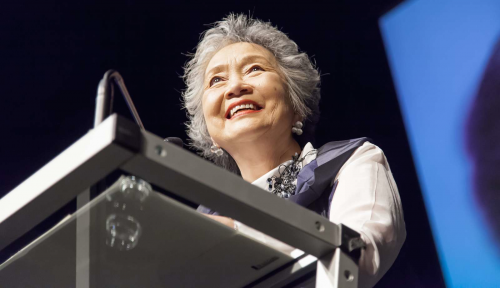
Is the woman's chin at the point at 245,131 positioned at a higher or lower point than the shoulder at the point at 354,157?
higher

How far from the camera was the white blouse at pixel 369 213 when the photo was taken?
0.88m

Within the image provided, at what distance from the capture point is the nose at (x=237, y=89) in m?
1.66

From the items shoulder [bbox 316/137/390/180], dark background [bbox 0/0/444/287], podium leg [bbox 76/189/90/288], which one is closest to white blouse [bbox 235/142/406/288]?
shoulder [bbox 316/137/390/180]

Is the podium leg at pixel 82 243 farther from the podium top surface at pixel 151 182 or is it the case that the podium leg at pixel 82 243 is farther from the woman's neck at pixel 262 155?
the woman's neck at pixel 262 155

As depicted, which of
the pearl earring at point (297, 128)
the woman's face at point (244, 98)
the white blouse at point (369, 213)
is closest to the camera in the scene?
the white blouse at point (369, 213)

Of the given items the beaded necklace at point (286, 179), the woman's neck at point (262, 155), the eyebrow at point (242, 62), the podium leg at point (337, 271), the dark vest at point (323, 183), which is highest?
the eyebrow at point (242, 62)

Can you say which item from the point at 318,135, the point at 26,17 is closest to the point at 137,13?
the point at 26,17

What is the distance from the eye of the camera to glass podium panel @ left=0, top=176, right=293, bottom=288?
0.77 metres

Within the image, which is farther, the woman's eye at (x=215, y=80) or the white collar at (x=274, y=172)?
the woman's eye at (x=215, y=80)

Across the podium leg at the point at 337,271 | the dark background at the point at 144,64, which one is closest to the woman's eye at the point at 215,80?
the dark background at the point at 144,64

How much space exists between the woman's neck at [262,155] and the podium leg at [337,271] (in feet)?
2.76

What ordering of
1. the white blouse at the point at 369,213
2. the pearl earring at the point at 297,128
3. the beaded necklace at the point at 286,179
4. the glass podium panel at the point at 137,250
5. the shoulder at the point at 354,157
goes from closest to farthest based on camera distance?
the glass podium panel at the point at 137,250 < the white blouse at the point at 369,213 < the shoulder at the point at 354,157 < the beaded necklace at the point at 286,179 < the pearl earring at the point at 297,128

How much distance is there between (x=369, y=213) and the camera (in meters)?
1.00

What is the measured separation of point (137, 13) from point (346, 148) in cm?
152
